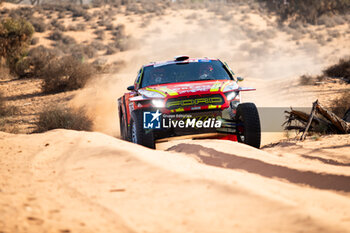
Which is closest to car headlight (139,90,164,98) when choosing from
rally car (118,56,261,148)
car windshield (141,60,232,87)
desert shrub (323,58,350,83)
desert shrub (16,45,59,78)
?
rally car (118,56,261,148)

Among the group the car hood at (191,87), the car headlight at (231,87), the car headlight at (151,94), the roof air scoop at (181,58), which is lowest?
the car headlight at (151,94)

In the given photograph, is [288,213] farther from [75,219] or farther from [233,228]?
[75,219]

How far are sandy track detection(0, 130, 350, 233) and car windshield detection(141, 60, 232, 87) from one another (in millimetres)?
2805

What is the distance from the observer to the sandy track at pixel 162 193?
11.3 ft

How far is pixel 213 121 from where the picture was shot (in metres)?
7.50

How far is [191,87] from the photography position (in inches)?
307

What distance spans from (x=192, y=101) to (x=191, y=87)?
0.42 meters

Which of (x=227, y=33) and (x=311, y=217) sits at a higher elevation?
(x=311, y=217)

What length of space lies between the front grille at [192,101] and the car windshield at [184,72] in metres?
1.18

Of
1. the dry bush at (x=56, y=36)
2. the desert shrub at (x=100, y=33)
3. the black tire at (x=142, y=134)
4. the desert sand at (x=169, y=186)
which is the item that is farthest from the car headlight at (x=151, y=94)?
the desert shrub at (x=100, y=33)

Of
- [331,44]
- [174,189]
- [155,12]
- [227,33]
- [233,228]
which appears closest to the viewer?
[233,228]

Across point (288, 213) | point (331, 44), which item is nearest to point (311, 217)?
point (288, 213)

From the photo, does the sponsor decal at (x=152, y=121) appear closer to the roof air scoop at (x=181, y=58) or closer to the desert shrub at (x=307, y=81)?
the roof air scoop at (x=181, y=58)

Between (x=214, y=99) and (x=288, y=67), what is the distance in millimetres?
25584
